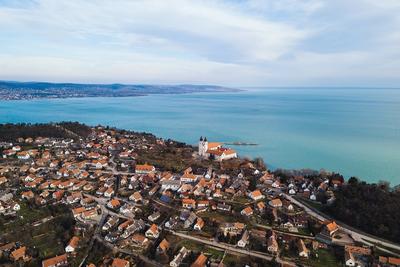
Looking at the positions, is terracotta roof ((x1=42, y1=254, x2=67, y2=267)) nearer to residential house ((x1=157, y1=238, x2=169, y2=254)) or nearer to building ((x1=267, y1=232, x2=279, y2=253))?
residential house ((x1=157, y1=238, x2=169, y2=254))

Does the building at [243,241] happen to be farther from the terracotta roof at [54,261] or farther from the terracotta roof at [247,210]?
the terracotta roof at [54,261]

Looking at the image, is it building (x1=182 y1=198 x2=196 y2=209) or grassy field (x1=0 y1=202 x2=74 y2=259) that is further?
building (x1=182 y1=198 x2=196 y2=209)

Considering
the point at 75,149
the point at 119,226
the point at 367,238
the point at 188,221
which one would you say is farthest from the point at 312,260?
the point at 75,149

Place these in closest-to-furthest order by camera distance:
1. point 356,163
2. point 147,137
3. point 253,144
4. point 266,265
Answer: point 266,265, point 356,163, point 147,137, point 253,144

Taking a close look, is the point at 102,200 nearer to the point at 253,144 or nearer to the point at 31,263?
the point at 31,263

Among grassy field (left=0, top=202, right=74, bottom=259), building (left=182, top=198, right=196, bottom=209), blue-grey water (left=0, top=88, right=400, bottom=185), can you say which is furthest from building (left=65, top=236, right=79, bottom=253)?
blue-grey water (left=0, top=88, right=400, bottom=185)

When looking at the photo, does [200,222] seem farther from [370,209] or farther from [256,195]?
[370,209]

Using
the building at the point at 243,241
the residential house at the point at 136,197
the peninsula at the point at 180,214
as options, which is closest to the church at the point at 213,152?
the peninsula at the point at 180,214

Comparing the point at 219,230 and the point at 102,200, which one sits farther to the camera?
the point at 102,200

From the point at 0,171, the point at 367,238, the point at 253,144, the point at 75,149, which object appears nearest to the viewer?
the point at 367,238

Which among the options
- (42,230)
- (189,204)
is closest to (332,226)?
(189,204)
